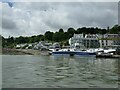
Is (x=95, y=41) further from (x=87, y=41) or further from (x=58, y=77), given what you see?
(x=58, y=77)

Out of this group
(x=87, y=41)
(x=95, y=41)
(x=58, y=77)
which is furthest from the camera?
(x=95, y=41)

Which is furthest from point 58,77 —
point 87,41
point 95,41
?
point 95,41

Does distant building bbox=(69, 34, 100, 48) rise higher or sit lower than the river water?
higher

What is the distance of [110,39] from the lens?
136875 millimetres

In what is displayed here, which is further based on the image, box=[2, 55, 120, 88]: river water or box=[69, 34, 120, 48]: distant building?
box=[69, 34, 120, 48]: distant building

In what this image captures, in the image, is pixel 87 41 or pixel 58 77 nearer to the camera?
pixel 58 77

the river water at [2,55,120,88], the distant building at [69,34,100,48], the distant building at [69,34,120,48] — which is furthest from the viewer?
the distant building at [69,34,120,48]

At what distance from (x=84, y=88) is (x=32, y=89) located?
129 inches

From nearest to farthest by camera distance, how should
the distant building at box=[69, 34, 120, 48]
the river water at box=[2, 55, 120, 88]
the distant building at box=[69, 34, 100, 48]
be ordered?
1. the river water at box=[2, 55, 120, 88]
2. the distant building at box=[69, 34, 100, 48]
3. the distant building at box=[69, 34, 120, 48]

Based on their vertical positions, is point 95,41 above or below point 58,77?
above

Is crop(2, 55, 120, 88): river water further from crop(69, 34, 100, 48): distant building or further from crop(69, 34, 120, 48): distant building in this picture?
crop(69, 34, 120, 48): distant building

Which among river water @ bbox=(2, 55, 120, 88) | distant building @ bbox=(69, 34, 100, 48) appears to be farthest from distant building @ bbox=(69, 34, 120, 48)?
river water @ bbox=(2, 55, 120, 88)

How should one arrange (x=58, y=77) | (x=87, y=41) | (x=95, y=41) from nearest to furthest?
(x=58, y=77) < (x=87, y=41) < (x=95, y=41)

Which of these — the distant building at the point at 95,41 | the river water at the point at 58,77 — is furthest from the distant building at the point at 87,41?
the river water at the point at 58,77
